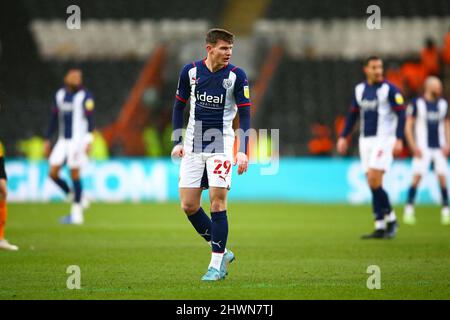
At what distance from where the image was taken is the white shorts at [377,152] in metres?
11.9

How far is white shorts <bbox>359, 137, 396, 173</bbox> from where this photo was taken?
11.9 meters

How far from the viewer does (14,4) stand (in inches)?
1097

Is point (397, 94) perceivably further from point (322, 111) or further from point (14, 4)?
point (14, 4)

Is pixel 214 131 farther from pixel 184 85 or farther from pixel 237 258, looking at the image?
pixel 237 258

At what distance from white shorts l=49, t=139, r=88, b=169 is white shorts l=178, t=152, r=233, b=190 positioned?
682 cm

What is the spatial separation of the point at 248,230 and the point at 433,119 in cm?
423

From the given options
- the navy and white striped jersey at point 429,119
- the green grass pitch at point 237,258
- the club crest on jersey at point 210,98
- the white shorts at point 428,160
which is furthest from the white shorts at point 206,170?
the navy and white striped jersey at point 429,119

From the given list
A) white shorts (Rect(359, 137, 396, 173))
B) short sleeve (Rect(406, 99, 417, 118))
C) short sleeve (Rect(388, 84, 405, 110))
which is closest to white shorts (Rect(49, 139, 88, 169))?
white shorts (Rect(359, 137, 396, 173))

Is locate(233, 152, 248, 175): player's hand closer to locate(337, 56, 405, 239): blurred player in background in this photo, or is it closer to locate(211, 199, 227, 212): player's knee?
locate(211, 199, 227, 212): player's knee

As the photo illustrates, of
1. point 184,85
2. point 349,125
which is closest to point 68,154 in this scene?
point 349,125

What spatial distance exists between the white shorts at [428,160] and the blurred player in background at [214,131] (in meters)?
7.93

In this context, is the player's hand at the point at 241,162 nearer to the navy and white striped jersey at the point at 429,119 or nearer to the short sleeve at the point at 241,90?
the short sleeve at the point at 241,90

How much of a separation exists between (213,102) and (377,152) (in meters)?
4.63

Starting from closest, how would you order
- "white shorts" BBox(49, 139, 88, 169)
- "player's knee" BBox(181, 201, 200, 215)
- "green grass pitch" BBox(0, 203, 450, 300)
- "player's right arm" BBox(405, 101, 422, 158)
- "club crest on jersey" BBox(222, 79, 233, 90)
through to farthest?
"green grass pitch" BBox(0, 203, 450, 300) → "club crest on jersey" BBox(222, 79, 233, 90) → "player's knee" BBox(181, 201, 200, 215) → "white shorts" BBox(49, 139, 88, 169) → "player's right arm" BBox(405, 101, 422, 158)
